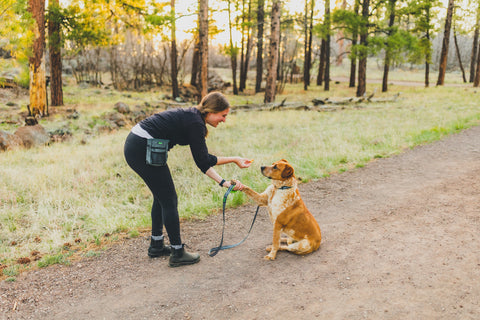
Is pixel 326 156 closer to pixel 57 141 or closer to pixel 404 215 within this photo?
pixel 404 215

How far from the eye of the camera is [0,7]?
1012cm

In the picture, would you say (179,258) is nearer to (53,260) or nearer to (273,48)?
(53,260)

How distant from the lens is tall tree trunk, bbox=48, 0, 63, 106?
15039mm

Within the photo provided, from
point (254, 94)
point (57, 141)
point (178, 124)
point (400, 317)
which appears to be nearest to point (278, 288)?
point (400, 317)

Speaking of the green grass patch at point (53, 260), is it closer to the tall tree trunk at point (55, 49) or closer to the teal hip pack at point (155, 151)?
the teal hip pack at point (155, 151)

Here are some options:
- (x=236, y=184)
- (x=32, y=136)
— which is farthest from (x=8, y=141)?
(x=236, y=184)

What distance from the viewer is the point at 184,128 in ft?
11.8

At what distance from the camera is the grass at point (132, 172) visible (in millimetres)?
5120

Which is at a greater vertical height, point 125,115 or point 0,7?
point 0,7

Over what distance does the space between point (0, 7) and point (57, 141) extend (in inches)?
164

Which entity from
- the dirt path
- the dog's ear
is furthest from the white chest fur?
the dirt path

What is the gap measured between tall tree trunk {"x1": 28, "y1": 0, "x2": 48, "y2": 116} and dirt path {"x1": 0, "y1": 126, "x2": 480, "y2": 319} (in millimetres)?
11621

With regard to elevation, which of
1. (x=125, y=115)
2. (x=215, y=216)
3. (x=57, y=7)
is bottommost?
(x=215, y=216)

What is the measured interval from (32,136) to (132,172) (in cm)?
482
